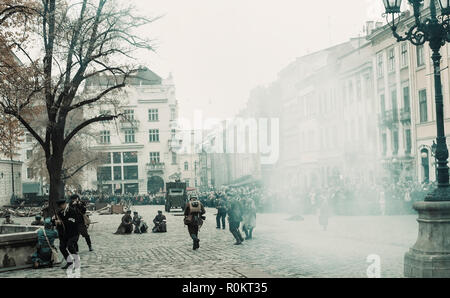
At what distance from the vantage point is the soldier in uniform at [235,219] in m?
18.8

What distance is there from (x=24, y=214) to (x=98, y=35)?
1029 inches

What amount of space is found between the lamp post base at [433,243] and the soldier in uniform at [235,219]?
362 inches

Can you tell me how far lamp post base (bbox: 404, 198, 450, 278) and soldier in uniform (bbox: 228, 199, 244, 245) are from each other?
30.2 ft

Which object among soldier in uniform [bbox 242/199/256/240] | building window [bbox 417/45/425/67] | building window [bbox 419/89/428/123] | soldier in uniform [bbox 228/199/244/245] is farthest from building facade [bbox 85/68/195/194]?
soldier in uniform [bbox 228/199/244/245]

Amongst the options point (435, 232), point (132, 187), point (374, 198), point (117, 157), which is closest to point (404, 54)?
point (374, 198)

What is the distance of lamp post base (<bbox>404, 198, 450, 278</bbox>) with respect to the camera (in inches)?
380

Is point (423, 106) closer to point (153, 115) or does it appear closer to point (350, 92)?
point (350, 92)

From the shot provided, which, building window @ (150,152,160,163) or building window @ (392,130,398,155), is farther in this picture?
building window @ (150,152,160,163)

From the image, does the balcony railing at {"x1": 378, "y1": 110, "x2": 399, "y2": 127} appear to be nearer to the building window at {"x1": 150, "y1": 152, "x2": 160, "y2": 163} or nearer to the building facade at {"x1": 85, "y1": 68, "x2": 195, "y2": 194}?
the building facade at {"x1": 85, "y1": 68, "x2": 195, "y2": 194}

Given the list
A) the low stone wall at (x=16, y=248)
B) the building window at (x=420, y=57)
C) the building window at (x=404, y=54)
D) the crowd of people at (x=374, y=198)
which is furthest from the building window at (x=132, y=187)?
the low stone wall at (x=16, y=248)

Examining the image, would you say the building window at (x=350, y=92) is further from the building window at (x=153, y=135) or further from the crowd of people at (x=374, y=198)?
the building window at (x=153, y=135)

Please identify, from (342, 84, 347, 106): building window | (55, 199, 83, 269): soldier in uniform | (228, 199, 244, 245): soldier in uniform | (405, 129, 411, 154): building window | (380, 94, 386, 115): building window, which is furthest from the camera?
(342, 84, 347, 106): building window
